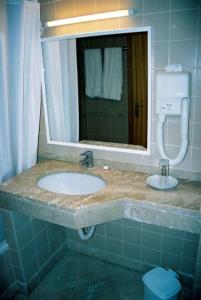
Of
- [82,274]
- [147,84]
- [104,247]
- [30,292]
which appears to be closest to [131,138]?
A: [147,84]

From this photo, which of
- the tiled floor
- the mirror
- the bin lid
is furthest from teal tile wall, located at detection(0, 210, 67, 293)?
the bin lid

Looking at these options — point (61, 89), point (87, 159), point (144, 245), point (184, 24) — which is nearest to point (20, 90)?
point (61, 89)

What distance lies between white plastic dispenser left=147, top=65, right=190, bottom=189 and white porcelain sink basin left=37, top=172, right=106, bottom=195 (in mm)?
410

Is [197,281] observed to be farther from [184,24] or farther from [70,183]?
[184,24]

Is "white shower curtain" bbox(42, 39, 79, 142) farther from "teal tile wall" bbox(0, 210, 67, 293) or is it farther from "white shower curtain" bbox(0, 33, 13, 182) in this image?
"teal tile wall" bbox(0, 210, 67, 293)

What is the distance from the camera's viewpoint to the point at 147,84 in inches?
60.7

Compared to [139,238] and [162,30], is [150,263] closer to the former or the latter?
[139,238]

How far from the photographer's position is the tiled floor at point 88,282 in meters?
1.79

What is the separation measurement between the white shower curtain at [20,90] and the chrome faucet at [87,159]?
1.32ft

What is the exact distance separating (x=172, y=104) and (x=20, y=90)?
1.01 m

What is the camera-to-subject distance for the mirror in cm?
158

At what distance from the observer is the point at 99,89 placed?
1.79m

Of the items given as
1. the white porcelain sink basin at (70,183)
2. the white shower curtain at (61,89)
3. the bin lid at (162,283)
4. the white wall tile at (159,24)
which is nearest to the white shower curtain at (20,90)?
the white shower curtain at (61,89)

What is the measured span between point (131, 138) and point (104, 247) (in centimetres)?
99
